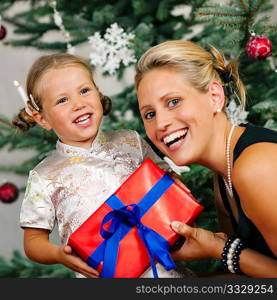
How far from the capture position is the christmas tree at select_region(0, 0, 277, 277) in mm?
1597

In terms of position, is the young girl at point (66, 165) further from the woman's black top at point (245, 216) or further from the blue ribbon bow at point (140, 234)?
the woman's black top at point (245, 216)

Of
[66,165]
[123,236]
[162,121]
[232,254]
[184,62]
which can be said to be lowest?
[232,254]

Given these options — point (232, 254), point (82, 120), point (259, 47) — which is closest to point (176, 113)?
point (82, 120)

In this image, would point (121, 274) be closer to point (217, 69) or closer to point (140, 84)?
point (140, 84)

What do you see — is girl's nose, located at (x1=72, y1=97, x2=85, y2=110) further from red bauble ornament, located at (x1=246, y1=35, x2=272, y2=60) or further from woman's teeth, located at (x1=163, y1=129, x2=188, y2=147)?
red bauble ornament, located at (x1=246, y1=35, x2=272, y2=60)

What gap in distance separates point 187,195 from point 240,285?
248mm

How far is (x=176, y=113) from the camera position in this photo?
1.12 m

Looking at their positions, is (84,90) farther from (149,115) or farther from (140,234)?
(140,234)

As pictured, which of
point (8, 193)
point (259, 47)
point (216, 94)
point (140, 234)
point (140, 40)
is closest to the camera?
point (140, 234)

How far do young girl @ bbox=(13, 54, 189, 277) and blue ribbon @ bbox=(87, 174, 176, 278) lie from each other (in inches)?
4.2

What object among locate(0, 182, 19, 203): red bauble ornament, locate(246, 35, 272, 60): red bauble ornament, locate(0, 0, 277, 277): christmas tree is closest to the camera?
locate(246, 35, 272, 60): red bauble ornament

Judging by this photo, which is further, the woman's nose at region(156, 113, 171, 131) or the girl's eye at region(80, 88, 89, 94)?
the girl's eye at region(80, 88, 89, 94)

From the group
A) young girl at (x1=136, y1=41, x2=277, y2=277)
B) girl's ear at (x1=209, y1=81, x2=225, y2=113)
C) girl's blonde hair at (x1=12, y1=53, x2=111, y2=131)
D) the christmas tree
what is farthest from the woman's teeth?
the christmas tree

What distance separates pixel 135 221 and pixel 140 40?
79cm
